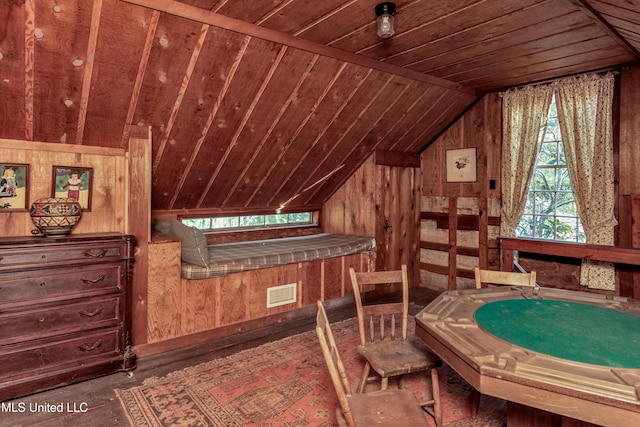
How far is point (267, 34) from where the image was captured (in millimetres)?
2646

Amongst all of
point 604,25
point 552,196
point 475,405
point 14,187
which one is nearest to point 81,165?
point 14,187

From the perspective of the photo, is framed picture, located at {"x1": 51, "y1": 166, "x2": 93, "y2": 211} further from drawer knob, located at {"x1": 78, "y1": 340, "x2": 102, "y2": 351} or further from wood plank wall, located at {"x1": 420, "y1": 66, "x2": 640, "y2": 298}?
wood plank wall, located at {"x1": 420, "y1": 66, "x2": 640, "y2": 298}

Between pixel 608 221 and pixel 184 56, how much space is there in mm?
3999

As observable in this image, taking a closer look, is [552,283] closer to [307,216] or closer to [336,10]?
[307,216]

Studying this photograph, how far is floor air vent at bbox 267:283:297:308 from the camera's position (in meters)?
3.62

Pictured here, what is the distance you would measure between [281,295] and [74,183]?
2.03 meters

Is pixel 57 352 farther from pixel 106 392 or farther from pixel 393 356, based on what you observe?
pixel 393 356

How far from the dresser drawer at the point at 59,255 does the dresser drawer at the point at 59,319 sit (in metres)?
0.27

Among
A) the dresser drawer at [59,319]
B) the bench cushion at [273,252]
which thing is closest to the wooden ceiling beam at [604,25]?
the bench cushion at [273,252]

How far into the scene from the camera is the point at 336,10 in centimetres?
238

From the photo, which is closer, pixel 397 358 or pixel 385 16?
pixel 397 358

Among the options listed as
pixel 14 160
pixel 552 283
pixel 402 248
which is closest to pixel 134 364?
pixel 14 160

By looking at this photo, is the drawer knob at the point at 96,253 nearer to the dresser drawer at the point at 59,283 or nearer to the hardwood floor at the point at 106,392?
the dresser drawer at the point at 59,283

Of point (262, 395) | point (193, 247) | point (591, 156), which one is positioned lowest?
point (262, 395)
